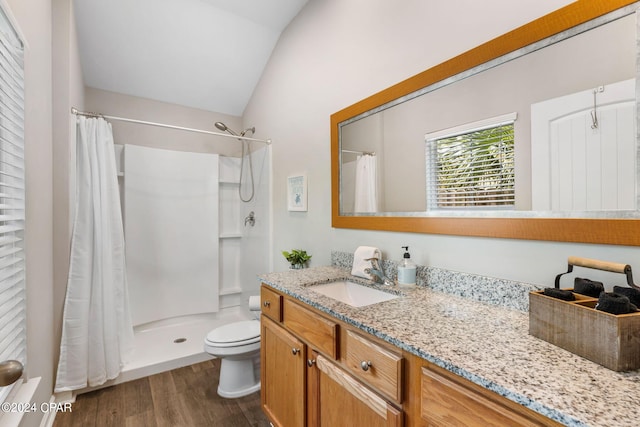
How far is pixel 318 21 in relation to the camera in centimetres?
212

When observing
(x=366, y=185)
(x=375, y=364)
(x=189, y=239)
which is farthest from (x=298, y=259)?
(x=189, y=239)

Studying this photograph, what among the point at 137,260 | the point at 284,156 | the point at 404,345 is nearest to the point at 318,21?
the point at 284,156

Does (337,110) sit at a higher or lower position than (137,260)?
higher

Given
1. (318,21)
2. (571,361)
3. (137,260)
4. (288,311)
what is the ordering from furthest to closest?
(137,260)
(318,21)
(288,311)
(571,361)

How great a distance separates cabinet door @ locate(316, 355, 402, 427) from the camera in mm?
898

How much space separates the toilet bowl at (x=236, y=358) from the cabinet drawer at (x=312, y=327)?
78 cm

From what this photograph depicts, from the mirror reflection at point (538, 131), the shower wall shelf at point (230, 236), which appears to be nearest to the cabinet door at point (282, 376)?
the mirror reflection at point (538, 131)

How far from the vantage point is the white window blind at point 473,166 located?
110 centimetres

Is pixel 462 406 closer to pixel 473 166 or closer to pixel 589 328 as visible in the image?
pixel 589 328

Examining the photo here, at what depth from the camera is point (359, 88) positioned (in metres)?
1.78

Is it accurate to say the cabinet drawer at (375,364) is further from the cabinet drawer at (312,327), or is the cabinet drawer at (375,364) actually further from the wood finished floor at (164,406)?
the wood finished floor at (164,406)

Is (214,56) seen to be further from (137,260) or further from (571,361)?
(571,361)

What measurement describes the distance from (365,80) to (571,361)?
157 cm

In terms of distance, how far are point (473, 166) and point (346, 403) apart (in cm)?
104
